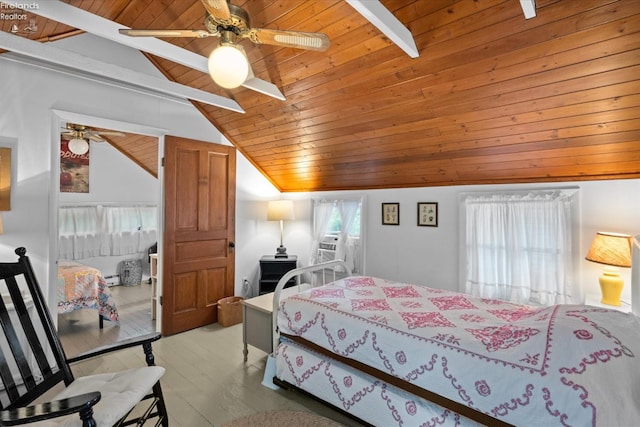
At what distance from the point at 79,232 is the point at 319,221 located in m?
4.08

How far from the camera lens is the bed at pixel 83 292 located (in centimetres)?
336

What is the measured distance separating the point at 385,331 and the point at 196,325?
264 cm

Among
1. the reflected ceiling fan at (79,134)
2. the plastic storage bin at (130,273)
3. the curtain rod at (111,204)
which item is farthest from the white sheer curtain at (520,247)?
the curtain rod at (111,204)

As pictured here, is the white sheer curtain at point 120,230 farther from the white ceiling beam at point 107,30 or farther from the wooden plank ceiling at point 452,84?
the white ceiling beam at point 107,30

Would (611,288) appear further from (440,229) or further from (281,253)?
(281,253)

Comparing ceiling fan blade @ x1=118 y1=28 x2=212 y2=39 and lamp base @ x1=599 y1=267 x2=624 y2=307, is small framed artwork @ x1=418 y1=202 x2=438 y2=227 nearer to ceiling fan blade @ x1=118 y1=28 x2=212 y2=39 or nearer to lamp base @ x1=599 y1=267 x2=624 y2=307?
lamp base @ x1=599 y1=267 x2=624 y2=307

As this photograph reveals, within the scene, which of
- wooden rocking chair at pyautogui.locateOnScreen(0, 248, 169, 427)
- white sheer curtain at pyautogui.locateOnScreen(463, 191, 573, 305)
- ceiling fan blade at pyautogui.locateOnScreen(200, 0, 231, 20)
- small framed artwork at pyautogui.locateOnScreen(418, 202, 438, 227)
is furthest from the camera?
small framed artwork at pyautogui.locateOnScreen(418, 202, 438, 227)

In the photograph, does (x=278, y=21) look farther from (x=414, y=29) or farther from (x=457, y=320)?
(x=457, y=320)

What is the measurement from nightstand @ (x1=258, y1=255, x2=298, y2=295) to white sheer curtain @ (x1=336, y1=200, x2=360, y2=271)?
713 millimetres

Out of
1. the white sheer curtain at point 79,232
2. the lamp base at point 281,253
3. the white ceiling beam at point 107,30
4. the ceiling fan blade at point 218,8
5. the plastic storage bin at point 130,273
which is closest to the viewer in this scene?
the ceiling fan blade at point 218,8

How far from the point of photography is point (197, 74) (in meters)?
3.17

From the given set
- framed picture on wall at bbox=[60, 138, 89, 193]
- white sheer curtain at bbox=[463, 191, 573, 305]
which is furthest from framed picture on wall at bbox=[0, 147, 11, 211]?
white sheer curtain at bbox=[463, 191, 573, 305]

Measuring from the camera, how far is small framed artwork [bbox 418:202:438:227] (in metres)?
3.35

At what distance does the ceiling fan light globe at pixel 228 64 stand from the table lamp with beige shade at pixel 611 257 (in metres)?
2.71
